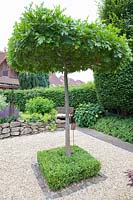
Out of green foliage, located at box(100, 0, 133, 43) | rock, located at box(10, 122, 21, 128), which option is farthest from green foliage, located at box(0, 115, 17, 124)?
green foliage, located at box(100, 0, 133, 43)

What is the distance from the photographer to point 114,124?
6.35 m

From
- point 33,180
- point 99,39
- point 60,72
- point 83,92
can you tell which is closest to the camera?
point 99,39

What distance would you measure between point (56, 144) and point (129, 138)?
7.36 ft

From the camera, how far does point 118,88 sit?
5645 millimetres

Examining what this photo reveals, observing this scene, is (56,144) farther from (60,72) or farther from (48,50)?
(48,50)

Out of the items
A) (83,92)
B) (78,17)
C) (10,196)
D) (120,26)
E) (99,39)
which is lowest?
(10,196)

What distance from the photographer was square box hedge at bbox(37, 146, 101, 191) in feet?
8.73

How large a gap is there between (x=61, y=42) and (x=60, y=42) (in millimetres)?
18

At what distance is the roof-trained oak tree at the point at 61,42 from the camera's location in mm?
2457

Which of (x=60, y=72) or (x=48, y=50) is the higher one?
(x=48, y=50)

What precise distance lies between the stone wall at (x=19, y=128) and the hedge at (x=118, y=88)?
8.50ft

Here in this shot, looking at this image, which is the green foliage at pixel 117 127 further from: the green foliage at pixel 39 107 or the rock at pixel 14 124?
the rock at pixel 14 124

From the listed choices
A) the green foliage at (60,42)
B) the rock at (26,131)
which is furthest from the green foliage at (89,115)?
the green foliage at (60,42)

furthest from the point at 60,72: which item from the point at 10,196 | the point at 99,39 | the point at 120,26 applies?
the point at 120,26
